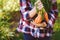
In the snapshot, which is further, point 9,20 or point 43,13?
point 9,20

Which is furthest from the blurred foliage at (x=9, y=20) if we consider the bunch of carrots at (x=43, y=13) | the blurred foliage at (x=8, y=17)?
the bunch of carrots at (x=43, y=13)

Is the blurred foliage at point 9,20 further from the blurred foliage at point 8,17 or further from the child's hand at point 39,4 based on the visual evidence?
the child's hand at point 39,4

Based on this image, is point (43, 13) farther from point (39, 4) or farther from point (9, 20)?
point (9, 20)

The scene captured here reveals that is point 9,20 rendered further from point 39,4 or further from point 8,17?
point 39,4

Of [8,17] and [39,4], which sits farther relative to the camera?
[8,17]

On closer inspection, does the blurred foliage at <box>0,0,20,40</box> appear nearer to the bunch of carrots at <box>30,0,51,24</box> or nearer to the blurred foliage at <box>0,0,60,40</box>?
the blurred foliage at <box>0,0,60,40</box>

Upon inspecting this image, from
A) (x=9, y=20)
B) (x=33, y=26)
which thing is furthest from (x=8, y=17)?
(x=33, y=26)

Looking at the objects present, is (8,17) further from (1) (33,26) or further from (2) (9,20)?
(1) (33,26)

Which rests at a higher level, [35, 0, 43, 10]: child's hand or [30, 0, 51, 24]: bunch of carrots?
[35, 0, 43, 10]: child's hand

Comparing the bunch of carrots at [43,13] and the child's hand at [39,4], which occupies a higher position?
the child's hand at [39,4]

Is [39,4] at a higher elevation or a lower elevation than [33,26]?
higher

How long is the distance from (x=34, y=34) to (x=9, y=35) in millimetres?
211

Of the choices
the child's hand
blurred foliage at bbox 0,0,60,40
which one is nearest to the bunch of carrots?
the child's hand

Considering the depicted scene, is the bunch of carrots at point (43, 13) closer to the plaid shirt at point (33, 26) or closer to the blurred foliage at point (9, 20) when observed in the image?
the plaid shirt at point (33, 26)
